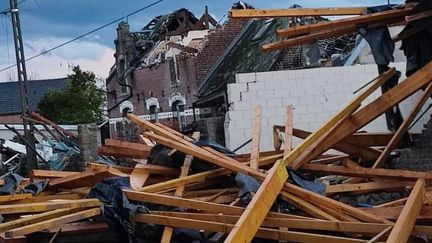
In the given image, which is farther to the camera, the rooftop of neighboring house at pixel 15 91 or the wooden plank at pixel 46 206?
the rooftop of neighboring house at pixel 15 91

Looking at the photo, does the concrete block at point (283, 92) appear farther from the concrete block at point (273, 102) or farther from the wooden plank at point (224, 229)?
the wooden plank at point (224, 229)

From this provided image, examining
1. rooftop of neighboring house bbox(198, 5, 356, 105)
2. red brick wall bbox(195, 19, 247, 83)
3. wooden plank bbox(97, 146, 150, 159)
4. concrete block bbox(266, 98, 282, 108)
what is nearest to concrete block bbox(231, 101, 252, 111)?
concrete block bbox(266, 98, 282, 108)

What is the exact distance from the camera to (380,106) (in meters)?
7.37

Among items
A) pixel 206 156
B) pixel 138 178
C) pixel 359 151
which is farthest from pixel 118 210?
pixel 359 151

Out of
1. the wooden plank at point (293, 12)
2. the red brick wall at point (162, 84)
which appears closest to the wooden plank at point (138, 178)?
the wooden plank at point (293, 12)

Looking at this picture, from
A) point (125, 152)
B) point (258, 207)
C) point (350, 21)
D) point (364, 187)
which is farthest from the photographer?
point (125, 152)

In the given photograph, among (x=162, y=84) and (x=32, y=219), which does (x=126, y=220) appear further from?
(x=162, y=84)

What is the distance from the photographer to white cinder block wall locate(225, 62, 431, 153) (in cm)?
1259

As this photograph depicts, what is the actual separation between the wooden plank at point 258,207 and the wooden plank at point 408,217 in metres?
0.94

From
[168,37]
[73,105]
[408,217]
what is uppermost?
[168,37]

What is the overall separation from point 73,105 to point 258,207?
30.8 m

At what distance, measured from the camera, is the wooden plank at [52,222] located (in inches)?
A: 230

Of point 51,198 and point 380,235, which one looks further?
point 51,198

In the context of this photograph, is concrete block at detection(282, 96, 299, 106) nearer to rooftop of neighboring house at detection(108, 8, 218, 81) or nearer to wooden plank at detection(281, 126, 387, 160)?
wooden plank at detection(281, 126, 387, 160)
